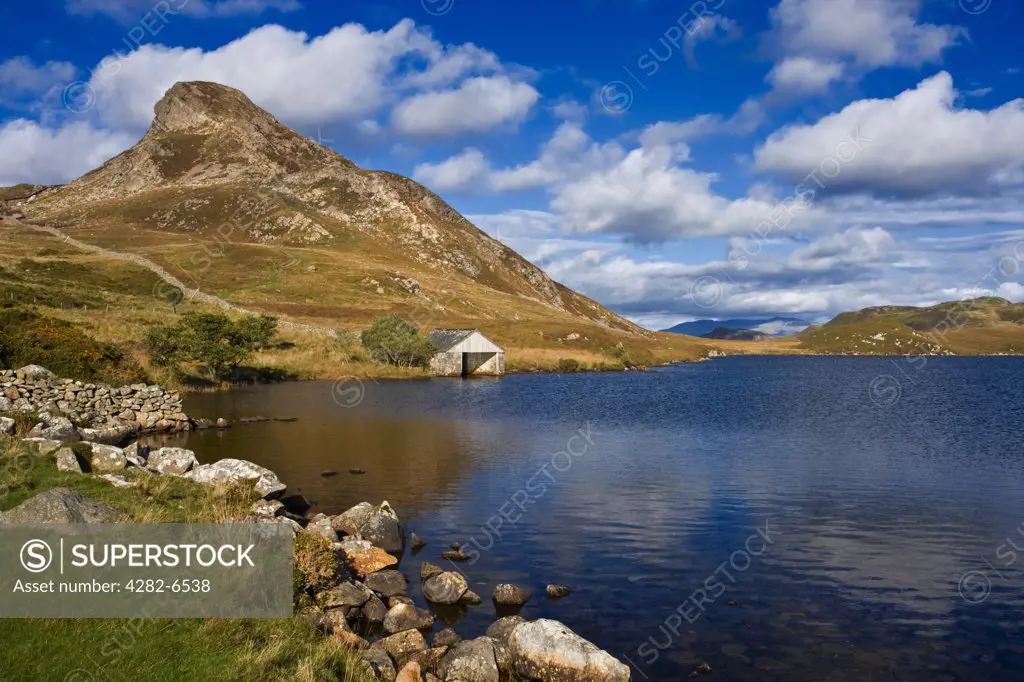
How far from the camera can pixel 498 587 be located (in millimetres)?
18812

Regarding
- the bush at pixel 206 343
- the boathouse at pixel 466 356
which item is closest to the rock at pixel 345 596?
the bush at pixel 206 343

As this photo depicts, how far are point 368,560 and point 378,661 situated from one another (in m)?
6.81

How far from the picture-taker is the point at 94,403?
40906 mm

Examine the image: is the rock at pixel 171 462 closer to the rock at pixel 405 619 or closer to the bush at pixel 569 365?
the rock at pixel 405 619

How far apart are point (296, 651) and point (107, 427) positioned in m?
31.8

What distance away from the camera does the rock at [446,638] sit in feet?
51.6

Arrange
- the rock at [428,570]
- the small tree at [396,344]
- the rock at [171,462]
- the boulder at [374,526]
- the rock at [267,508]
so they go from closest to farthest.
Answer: the rock at [428,570] < the rock at [267,508] < the boulder at [374,526] < the rock at [171,462] < the small tree at [396,344]

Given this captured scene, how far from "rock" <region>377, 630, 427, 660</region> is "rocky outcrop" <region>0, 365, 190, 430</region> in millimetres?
20914

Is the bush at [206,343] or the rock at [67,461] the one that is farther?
the bush at [206,343]

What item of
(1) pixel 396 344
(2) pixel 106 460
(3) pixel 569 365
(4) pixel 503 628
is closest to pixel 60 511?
(2) pixel 106 460

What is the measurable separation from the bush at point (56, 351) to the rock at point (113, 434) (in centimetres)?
682

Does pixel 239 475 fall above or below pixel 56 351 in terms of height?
below

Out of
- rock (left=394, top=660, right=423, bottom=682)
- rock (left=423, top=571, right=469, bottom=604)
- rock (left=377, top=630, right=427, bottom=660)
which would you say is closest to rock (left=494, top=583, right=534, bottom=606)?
rock (left=423, top=571, right=469, bottom=604)

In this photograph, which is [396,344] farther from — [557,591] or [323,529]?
[557,591]
